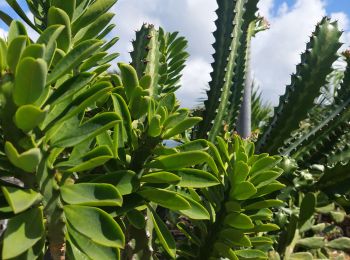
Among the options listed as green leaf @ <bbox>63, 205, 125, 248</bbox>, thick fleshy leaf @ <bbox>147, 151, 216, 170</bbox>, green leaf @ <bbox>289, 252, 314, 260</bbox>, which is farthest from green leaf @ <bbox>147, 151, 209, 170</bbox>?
green leaf @ <bbox>289, 252, 314, 260</bbox>

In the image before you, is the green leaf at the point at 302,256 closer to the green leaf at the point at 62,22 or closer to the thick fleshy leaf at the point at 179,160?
the thick fleshy leaf at the point at 179,160

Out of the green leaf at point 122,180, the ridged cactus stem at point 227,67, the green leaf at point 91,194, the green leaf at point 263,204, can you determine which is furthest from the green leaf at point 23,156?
the ridged cactus stem at point 227,67

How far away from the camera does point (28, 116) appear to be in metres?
0.72

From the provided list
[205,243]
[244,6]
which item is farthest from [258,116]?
[205,243]

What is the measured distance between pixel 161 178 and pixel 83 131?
0.19 m

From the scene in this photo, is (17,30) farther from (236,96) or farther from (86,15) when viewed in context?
(236,96)

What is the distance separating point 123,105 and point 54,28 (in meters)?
0.29

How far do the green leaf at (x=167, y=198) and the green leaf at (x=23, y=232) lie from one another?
24cm

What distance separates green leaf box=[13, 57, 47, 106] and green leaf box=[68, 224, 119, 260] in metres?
0.23

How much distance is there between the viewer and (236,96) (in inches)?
87.8

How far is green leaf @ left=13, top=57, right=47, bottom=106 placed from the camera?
69cm

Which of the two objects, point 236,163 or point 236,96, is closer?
point 236,163

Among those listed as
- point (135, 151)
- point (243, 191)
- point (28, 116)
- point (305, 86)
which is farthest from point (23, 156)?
point (305, 86)

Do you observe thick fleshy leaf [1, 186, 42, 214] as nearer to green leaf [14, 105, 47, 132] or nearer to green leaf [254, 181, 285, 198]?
green leaf [14, 105, 47, 132]
